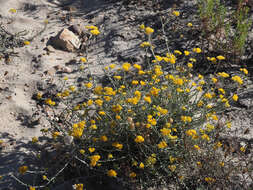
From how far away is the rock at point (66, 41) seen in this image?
443cm

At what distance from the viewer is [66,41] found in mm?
4414

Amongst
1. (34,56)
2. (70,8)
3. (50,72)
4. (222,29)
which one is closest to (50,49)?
(34,56)

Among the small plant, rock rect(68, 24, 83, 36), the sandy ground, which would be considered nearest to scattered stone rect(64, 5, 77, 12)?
the sandy ground

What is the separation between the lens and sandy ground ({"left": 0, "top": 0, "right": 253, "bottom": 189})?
10.4 feet

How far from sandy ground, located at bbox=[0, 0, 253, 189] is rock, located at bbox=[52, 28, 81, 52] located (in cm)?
11

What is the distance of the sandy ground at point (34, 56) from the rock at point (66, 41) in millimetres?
108

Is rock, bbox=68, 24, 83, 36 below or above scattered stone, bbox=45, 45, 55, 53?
above

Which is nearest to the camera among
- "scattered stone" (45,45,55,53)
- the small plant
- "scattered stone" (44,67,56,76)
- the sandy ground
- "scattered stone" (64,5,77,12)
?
the sandy ground

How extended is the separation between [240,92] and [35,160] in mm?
2762

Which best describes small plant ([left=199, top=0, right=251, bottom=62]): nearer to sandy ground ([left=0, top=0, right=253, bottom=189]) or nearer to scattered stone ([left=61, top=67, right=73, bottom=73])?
sandy ground ([left=0, top=0, right=253, bottom=189])

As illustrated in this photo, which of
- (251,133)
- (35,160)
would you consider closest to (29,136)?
(35,160)

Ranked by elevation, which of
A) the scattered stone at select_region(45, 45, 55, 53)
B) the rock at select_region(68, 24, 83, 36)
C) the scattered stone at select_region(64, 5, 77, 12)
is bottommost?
the scattered stone at select_region(45, 45, 55, 53)

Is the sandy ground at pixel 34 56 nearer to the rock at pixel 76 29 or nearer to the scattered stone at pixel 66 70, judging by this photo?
the scattered stone at pixel 66 70

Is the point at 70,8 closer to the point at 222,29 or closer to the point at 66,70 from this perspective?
the point at 66,70
